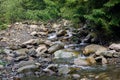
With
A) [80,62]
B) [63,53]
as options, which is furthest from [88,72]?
Result: [63,53]

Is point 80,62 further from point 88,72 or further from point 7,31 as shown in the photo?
point 7,31

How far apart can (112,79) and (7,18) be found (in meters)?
11.3

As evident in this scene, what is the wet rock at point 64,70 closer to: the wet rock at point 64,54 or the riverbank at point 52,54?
the riverbank at point 52,54

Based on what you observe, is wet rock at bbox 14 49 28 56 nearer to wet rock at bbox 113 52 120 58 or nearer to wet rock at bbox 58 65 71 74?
wet rock at bbox 58 65 71 74

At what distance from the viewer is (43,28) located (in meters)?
18.3

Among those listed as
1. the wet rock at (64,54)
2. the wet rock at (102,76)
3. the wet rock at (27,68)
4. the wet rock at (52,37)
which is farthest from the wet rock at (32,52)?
the wet rock at (102,76)

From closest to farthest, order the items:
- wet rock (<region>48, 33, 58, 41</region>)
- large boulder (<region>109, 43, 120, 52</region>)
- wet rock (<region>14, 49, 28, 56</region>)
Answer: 1. large boulder (<region>109, 43, 120, 52</region>)
2. wet rock (<region>14, 49, 28, 56</region>)
3. wet rock (<region>48, 33, 58, 41</region>)

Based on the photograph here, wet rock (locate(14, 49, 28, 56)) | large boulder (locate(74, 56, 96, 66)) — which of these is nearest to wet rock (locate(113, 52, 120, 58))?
large boulder (locate(74, 56, 96, 66))

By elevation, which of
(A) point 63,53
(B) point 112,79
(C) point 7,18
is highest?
(C) point 7,18

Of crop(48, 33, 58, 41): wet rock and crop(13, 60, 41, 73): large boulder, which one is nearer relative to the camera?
crop(13, 60, 41, 73): large boulder

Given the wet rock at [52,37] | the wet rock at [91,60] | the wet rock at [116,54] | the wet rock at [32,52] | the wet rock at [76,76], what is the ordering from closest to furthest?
the wet rock at [76,76] → the wet rock at [91,60] → the wet rock at [116,54] → the wet rock at [32,52] → the wet rock at [52,37]

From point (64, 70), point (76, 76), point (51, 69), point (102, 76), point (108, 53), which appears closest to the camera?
point (102, 76)

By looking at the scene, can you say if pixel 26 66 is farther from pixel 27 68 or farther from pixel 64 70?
pixel 64 70

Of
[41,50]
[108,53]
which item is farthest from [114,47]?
[41,50]
